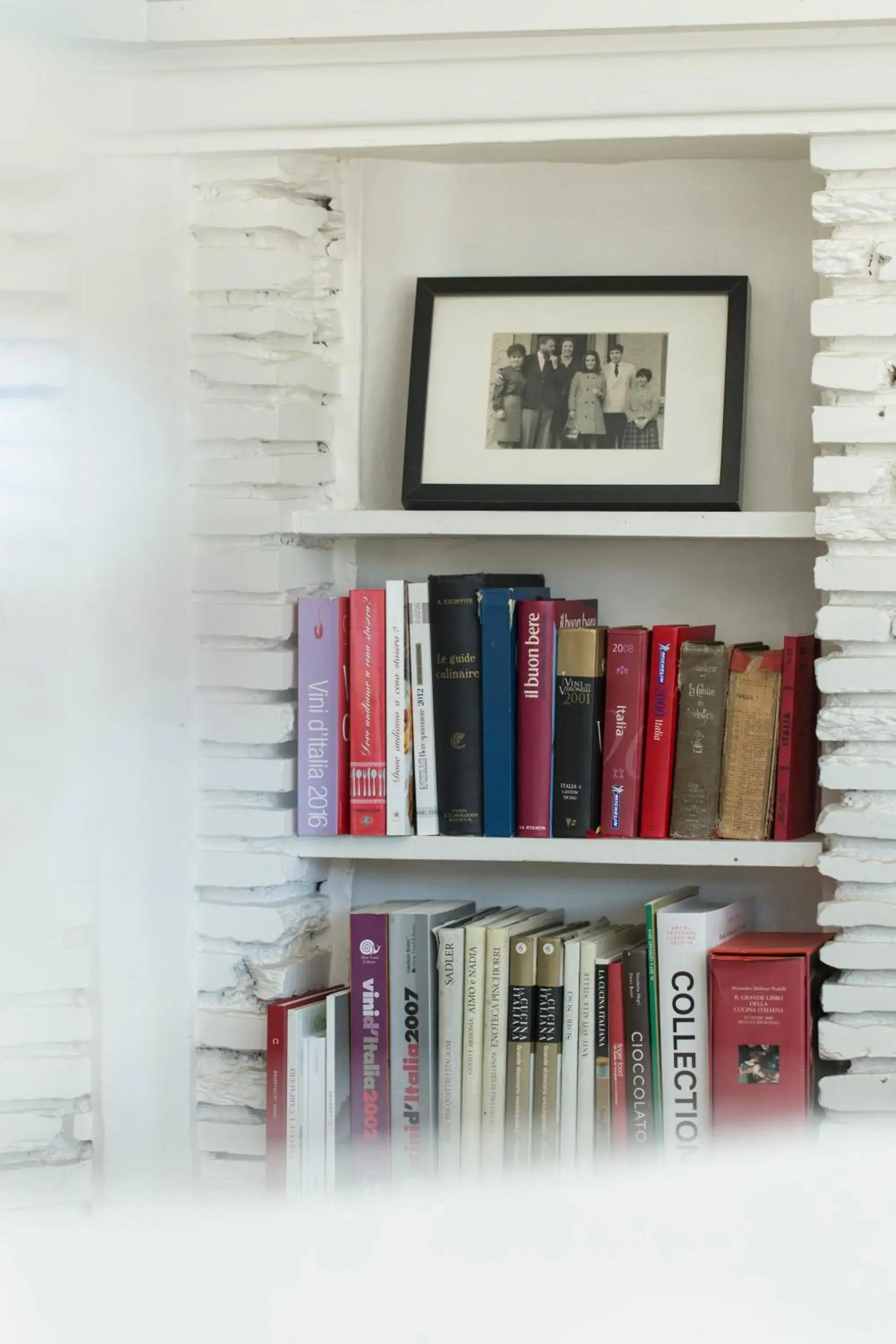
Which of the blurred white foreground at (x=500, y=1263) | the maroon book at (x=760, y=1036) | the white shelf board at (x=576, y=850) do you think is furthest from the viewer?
the white shelf board at (x=576, y=850)

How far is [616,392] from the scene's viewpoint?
5.64ft

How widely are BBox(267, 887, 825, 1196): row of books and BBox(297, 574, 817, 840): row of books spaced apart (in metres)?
0.13

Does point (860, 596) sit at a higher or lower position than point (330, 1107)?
higher

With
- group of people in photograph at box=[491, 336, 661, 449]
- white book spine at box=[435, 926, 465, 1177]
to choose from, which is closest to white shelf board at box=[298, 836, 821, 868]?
white book spine at box=[435, 926, 465, 1177]

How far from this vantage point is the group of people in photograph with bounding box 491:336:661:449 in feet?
5.60

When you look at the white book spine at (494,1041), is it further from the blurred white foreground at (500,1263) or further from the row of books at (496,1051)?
the blurred white foreground at (500,1263)

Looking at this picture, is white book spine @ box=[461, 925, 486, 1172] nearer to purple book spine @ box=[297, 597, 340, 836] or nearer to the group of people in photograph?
purple book spine @ box=[297, 597, 340, 836]

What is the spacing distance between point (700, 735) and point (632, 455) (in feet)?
1.19

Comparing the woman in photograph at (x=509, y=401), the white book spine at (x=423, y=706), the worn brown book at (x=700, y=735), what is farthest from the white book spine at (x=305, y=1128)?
the woman in photograph at (x=509, y=401)

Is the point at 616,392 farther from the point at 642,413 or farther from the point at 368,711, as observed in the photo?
the point at 368,711

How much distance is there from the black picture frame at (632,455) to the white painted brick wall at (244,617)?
16 centimetres

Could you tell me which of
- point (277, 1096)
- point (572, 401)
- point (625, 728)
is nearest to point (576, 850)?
point (625, 728)

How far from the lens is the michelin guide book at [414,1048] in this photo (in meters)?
1.64

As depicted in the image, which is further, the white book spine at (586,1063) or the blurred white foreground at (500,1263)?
the white book spine at (586,1063)
